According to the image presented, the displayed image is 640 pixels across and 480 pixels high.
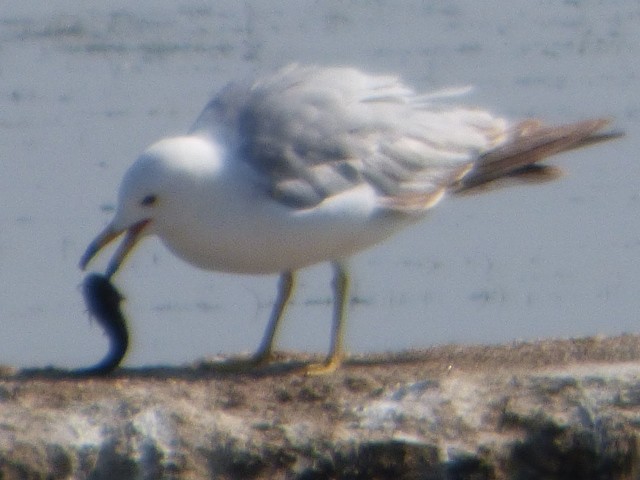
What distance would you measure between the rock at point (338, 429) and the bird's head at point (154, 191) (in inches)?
27.3

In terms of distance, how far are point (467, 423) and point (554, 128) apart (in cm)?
199

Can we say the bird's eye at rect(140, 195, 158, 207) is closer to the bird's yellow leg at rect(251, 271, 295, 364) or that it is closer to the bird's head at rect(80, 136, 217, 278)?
the bird's head at rect(80, 136, 217, 278)

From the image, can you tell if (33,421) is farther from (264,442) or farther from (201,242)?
(201,242)

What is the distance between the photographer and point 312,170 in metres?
5.50

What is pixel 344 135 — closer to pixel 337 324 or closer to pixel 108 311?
pixel 337 324

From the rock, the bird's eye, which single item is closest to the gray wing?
the bird's eye

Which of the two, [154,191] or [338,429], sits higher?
[154,191]

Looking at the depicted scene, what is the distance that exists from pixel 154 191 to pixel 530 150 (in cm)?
162

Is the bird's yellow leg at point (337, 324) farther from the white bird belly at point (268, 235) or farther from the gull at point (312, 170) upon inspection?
the white bird belly at point (268, 235)

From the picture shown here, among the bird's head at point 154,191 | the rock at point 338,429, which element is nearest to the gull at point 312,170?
the bird's head at point 154,191

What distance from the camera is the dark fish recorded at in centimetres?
539

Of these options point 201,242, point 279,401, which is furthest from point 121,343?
point 279,401

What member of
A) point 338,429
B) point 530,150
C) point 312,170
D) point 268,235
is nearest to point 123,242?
point 268,235

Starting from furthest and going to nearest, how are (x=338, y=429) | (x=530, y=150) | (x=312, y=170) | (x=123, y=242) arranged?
(x=530, y=150), (x=312, y=170), (x=123, y=242), (x=338, y=429)
